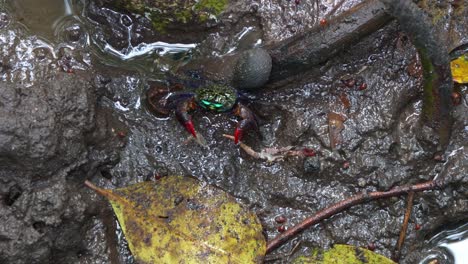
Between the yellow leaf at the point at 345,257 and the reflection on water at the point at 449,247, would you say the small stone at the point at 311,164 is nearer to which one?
the yellow leaf at the point at 345,257

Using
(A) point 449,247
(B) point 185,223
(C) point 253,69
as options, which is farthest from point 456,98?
(B) point 185,223

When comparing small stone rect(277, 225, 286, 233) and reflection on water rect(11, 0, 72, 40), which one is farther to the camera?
reflection on water rect(11, 0, 72, 40)

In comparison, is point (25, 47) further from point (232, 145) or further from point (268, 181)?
point (268, 181)

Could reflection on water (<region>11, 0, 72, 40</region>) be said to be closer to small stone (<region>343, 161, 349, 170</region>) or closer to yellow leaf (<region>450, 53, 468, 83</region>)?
small stone (<region>343, 161, 349, 170</region>)

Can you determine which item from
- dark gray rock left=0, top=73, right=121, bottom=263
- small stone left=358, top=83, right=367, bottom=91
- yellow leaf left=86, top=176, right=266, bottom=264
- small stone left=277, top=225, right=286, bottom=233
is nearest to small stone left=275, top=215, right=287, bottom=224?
small stone left=277, top=225, right=286, bottom=233

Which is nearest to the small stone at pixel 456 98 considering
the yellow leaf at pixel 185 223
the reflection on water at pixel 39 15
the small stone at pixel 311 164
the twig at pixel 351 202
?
the twig at pixel 351 202

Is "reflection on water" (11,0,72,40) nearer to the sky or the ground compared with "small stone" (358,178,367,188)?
nearer to the sky
